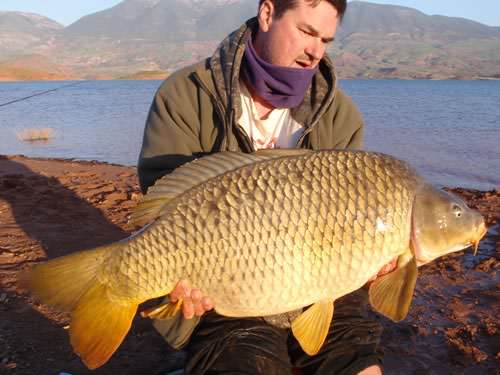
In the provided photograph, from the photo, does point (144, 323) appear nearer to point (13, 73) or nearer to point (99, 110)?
point (99, 110)

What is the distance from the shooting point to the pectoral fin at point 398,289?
2096 mm

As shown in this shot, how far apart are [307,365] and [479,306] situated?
83.3 inches

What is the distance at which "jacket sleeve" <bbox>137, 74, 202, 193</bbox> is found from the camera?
2.59m

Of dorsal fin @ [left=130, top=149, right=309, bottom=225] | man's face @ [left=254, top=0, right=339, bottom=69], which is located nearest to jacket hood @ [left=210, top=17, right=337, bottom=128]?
man's face @ [left=254, top=0, right=339, bottom=69]

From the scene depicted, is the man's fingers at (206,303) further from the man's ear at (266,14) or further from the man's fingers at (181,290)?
the man's ear at (266,14)

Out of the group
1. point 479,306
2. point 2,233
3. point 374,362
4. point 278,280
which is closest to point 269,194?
point 278,280

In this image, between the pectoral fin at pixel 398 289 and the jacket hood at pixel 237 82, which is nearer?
the pectoral fin at pixel 398 289

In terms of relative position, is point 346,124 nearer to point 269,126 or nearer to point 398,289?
point 269,126

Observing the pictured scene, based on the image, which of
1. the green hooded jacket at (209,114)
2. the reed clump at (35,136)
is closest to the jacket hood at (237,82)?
the green hooded jacket at (209,114)

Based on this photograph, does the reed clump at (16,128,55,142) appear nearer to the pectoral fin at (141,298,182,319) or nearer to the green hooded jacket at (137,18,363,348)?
the green hooded jacket at (137,18,363,348)

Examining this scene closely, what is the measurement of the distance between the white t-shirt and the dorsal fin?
0.58m

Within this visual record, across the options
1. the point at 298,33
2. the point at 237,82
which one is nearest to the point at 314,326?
the point at 237,82

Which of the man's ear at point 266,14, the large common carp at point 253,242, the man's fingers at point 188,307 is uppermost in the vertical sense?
the man's ear at point 266,14

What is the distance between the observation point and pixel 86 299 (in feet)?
6.59
